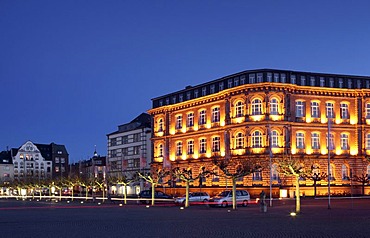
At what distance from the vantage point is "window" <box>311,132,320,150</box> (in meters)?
91.8

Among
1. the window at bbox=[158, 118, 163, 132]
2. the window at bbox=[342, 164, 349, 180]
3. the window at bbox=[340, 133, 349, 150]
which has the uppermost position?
the window at bbox=[158, 118, 163, 132]

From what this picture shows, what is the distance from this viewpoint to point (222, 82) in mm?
97188

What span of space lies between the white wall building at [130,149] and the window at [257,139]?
120 feet

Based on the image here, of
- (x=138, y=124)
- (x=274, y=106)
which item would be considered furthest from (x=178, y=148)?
(x=274, y=106)

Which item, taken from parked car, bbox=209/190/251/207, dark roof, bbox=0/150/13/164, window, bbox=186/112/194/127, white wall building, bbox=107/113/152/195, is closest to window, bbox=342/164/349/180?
window, bbox=186/112/194/127

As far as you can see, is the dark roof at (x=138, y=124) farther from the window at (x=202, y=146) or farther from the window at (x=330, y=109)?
the window at (x=330, y=109)

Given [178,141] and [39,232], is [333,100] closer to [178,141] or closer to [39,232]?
[178,141]

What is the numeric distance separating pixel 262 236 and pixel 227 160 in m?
63.5

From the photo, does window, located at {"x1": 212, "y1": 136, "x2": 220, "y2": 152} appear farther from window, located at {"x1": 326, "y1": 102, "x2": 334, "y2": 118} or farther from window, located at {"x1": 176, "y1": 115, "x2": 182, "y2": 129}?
window, located at {"x1": 326, "y1": 102, "x2": 334, "y2": 118}

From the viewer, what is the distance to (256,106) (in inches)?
3497

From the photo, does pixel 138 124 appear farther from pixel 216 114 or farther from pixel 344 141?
pixel 344 141

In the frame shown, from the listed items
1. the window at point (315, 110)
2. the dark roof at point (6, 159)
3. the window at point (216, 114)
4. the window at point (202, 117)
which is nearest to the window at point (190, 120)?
the window at point (202, 117)

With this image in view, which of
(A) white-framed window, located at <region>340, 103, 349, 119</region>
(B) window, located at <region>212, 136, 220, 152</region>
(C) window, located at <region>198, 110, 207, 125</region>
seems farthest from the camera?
(C) window, located at <region>198, 110, 207, 125</region>

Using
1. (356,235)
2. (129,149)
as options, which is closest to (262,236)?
(356,235)
